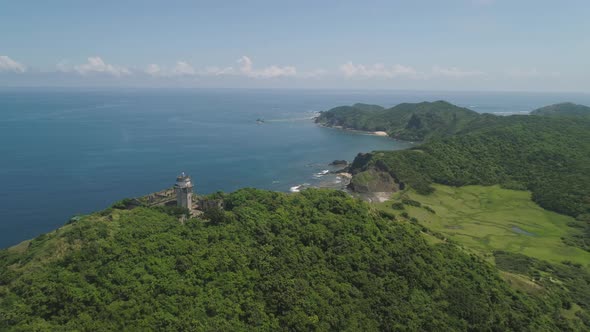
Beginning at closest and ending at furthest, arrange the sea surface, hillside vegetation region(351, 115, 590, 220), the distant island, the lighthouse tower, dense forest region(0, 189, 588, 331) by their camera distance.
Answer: dense forest region(0, 189, 588, 331)
the distant island
the lighthouse tower
the sea surface
hillside vegetation region(351, 115, 590, 220)

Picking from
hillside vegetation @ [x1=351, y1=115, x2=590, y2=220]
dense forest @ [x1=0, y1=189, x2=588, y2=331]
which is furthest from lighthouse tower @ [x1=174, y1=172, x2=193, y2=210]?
hillside vegetation @ [x1=351, y1=115, x2=590, y2=220]

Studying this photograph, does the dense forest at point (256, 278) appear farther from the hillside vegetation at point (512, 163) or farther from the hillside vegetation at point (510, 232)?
the hillside vegetation at point (512, 163)

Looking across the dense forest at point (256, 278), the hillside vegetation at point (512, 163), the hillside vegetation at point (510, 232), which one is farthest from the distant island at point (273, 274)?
the hillside vegetation at point (512, 163)

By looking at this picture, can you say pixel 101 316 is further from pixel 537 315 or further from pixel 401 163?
pixel 401 163

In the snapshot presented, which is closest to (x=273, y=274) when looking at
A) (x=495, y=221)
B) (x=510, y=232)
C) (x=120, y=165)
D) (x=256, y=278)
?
(x=256, y=278)

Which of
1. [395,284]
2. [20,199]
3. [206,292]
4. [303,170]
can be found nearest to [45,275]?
[206,292]

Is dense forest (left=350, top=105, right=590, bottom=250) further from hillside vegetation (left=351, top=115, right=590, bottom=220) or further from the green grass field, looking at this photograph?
the green grass field
